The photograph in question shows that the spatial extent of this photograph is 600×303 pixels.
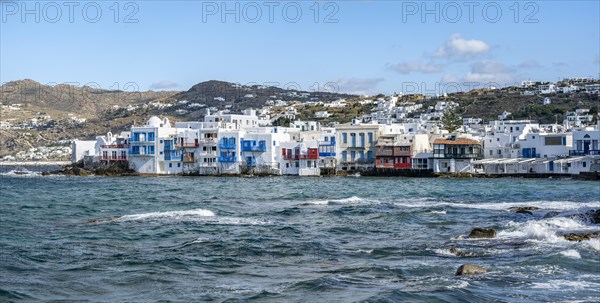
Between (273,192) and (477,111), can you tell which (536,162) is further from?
(477,111)

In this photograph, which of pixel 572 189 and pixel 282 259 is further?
pixel 572 189

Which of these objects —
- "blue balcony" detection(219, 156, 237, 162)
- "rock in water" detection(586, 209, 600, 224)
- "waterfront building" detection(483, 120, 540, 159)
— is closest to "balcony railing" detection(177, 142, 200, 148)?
"blue balcony" detection(219, 156, 237, 162)

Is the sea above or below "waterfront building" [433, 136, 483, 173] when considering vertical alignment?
below

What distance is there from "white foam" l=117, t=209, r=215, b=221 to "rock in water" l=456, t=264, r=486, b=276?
18673 mm

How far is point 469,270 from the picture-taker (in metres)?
19.8

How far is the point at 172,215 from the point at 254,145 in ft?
156

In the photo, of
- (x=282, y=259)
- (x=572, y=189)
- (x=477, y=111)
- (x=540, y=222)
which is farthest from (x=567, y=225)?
(x=477, y=111)

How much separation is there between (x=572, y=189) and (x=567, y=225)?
88.7ft

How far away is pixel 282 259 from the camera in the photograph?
23.6 m

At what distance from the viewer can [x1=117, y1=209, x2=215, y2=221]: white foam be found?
35.7 metres

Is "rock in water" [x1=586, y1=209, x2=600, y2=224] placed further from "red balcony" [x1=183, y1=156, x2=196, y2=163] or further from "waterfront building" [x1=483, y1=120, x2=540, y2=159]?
"red balcony" [x1=183, y1=156, x2=196, y2=163]

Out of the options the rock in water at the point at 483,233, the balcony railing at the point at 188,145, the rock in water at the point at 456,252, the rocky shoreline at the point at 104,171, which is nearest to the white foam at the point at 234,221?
the rock in water at the point at 483,233

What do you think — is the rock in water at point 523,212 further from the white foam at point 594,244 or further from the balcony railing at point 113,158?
the balcony railing at point 113,158

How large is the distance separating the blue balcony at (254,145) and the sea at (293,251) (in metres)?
38.2
